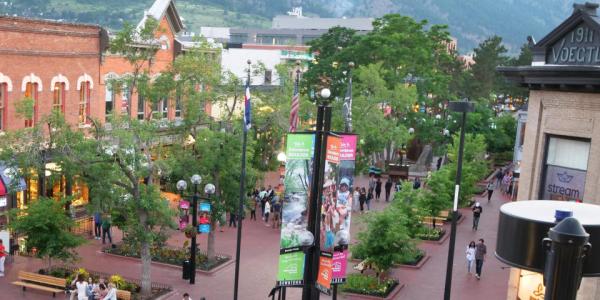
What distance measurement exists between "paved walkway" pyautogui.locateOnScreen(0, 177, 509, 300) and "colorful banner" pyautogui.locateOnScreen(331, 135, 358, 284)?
10207mm

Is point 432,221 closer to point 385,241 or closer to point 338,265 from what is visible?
point 385,241

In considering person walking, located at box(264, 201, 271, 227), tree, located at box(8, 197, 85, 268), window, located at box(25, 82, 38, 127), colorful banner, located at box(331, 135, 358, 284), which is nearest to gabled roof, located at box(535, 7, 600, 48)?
colorful banner, located at box(331, 135, 358, 284)

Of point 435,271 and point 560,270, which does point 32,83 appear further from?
point 560,270

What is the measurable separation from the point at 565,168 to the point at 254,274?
1273cm

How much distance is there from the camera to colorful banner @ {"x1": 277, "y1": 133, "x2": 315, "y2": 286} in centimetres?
1232

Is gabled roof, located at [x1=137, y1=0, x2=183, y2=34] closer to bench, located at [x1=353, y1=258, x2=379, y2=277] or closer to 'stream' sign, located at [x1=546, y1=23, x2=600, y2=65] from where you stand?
bench, located at [x1=353, y1=258, x2=379, y2=277]

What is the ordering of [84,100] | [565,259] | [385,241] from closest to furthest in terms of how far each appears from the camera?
1. [565,259]
2. [385,241]
3. [84,100]

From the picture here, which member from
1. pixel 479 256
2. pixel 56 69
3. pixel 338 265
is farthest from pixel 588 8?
pixel 56 69

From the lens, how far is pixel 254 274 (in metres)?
25.7

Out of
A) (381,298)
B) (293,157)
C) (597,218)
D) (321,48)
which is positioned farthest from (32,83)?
(321,48)

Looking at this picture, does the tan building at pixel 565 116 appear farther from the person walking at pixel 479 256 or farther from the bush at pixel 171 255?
the bush at pixel 171 255

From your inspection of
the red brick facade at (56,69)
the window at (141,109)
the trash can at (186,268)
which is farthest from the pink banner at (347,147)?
the window at (141,109)

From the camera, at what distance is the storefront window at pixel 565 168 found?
16938mm

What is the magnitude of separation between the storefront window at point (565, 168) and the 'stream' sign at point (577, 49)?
6.65ft
